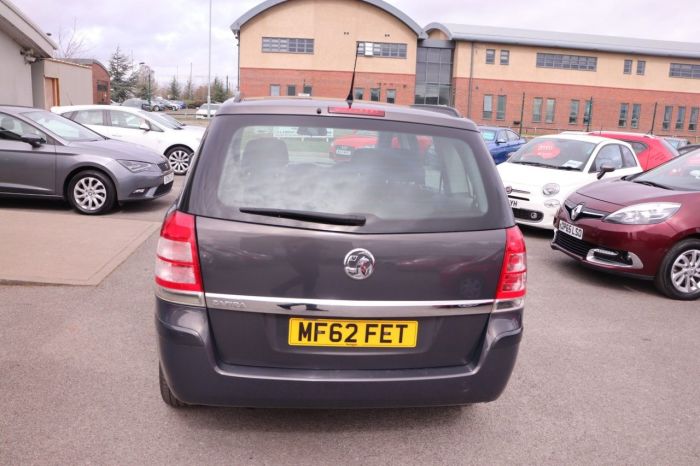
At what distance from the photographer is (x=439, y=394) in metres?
2.95

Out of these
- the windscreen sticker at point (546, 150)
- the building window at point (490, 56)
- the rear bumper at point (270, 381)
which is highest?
the building window at point (490, 56)

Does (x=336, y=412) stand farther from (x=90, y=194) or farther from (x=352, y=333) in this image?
(x=90, y=194)

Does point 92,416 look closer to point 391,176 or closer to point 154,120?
point 391,176

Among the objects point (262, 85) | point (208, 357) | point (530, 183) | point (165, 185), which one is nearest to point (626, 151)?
point (530, 183)

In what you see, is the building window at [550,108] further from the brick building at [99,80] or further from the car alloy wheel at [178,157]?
the car alloy wheel at [178,157]

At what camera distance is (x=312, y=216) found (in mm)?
2789

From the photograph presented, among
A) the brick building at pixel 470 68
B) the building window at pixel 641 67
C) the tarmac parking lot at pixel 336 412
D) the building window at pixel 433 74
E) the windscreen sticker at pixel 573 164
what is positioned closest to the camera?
the tarmac parking lot at pixel 336 412

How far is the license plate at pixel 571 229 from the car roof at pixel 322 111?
3.99 meters

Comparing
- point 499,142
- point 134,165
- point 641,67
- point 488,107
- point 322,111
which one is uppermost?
point 641,67

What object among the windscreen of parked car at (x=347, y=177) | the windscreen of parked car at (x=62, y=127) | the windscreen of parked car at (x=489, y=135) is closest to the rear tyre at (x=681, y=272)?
the windscreen of parked car at (x=347, y=177)

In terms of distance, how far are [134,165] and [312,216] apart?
7317 millimetres

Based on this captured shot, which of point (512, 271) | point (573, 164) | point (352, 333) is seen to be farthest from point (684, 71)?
point (352, 333)

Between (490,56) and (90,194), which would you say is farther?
(490,56)

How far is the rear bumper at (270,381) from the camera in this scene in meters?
2.82
